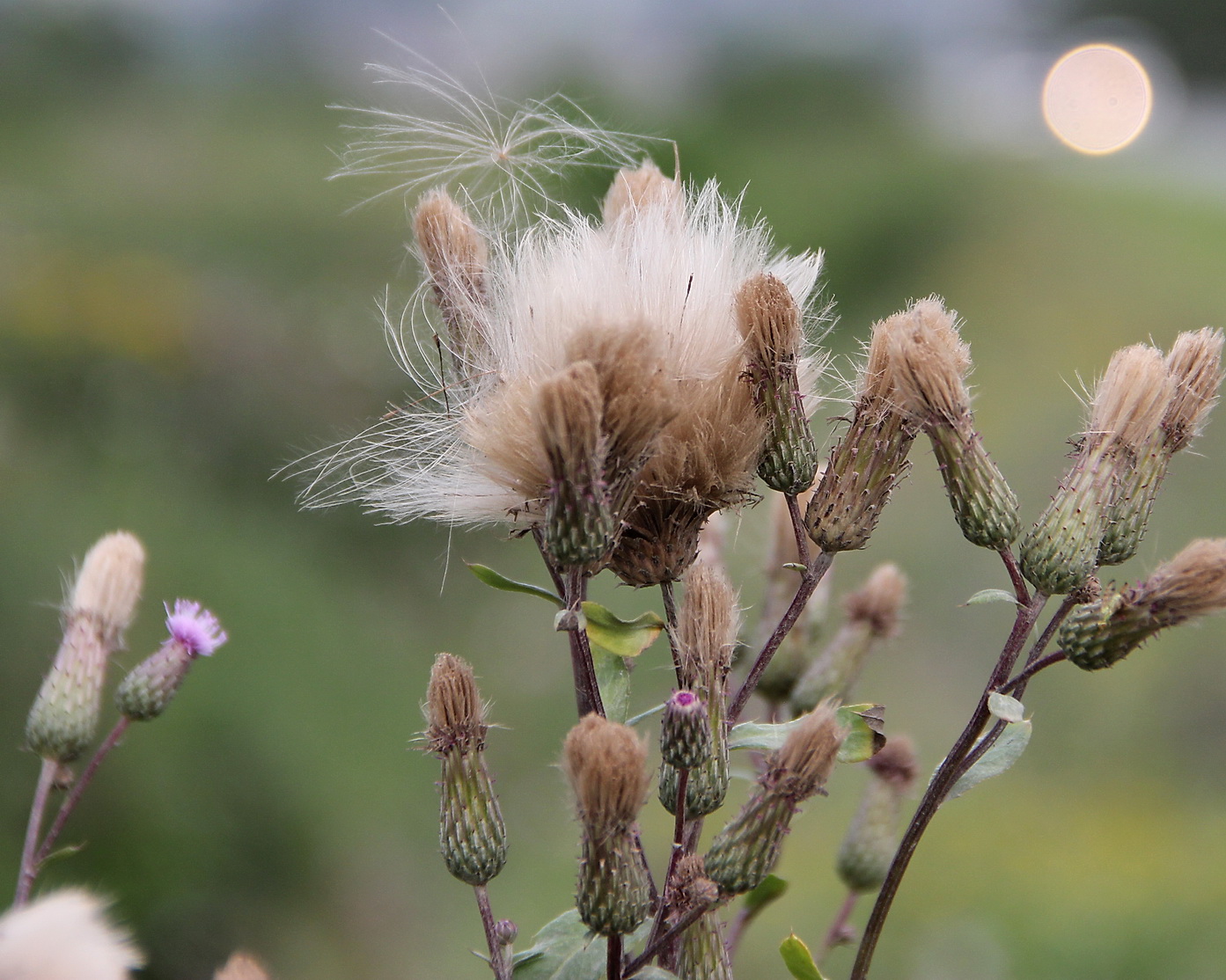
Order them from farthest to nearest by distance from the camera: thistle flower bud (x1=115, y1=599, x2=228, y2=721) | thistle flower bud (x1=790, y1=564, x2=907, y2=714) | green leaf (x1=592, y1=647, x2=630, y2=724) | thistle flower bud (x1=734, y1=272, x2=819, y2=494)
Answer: thistle flower bud (x1=790, y1=564, x2=907, y2=714)
thistle flower bud (x1=115, y1=599, x2=228, y2=721)
green leaf (x1=592, y1=647, x2=630, y2=724)
thistle flower bud (x1=734, y1=272, x2=819, y2=494)

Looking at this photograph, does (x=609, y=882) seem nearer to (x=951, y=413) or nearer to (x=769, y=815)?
(x=769, y=815)

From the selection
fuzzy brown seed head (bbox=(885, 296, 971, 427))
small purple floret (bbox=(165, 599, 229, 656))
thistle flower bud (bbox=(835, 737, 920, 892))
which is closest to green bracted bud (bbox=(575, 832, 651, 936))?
fuzzy brown seed head (bbox=(885, 296, 971, 427))

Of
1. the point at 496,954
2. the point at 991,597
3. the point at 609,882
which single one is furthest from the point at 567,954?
the point at 991,597

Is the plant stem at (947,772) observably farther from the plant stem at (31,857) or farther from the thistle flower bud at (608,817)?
the plant stem at (31,857)

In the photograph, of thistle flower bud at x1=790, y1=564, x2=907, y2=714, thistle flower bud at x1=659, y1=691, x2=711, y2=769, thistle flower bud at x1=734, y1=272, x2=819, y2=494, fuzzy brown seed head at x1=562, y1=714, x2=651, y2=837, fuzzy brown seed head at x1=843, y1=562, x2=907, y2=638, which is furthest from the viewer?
fuzzy brown seed head at x1=843, y1=562, x2=907, y2=638

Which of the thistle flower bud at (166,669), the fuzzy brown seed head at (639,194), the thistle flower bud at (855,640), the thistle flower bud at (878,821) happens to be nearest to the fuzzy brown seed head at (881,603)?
the thistle flower bud at (855,640)

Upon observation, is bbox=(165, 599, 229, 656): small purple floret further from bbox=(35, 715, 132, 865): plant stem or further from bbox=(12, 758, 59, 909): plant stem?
bbox=(12, 758, 59, 909): plant stem
